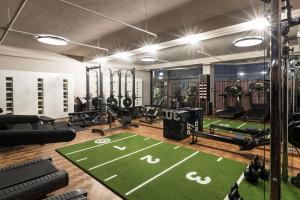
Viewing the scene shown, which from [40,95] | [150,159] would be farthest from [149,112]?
[40,95]

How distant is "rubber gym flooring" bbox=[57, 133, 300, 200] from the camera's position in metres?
2.50

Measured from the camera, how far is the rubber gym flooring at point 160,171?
2.50 meters

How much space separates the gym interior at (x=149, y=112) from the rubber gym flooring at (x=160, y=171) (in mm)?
19

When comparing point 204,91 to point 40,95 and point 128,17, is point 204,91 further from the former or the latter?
point 40,95

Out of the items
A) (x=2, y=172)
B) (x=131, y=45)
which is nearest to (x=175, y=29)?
(x=131, y=45)

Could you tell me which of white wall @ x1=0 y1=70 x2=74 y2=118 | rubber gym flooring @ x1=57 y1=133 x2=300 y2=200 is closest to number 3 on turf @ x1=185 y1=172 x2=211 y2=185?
rubber gym flooring @ x1=57 y1=133 x2=300 y2=200

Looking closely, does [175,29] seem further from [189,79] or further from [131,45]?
[189,79]

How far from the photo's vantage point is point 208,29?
188 inches

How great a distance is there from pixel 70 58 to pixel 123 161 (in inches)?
318

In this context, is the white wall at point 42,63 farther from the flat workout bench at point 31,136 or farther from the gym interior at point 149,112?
the flat workout bench at point 31,136

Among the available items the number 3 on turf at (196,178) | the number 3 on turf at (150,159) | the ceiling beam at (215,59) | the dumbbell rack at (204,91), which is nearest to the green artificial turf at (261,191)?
the number 3 on turf at (196,178)

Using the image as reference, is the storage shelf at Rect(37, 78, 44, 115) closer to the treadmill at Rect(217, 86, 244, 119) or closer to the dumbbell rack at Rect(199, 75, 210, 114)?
the dumbbell rack at Rect(199, 75, 210, 114)

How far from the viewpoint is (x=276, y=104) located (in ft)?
3.58

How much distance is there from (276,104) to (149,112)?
7.36m
